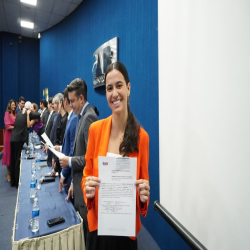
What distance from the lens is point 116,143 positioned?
872 millimetres

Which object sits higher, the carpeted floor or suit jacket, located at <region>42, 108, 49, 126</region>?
suit jacket, located at <region>42, 108, 49, 126</region>

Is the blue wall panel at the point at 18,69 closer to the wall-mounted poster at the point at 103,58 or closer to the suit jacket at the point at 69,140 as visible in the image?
the wall-mounted poster at the point at 103,58

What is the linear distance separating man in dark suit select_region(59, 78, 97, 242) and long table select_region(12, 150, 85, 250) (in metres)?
0.09

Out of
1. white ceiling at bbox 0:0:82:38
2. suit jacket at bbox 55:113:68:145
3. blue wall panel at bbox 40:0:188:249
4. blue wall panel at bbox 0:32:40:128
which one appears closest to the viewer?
blue wall panel at bbox 40:0:188:249

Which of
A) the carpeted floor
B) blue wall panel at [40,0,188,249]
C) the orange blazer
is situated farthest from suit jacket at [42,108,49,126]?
the orange blazer

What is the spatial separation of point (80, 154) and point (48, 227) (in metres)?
0.52

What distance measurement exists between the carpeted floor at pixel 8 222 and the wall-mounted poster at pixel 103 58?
2244 millimetres

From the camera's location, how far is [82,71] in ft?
13.4

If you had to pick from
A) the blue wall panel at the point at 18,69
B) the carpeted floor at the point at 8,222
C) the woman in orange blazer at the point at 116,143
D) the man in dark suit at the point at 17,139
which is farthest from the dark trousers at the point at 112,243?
the blue wall panel at the point at 18,69

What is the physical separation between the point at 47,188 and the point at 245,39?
5.97ft

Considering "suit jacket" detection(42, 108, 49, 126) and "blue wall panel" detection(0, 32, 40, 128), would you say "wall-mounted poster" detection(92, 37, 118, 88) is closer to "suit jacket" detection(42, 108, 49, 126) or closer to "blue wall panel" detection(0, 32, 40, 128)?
"suit jacket" detection(42, 108, 49, 126)

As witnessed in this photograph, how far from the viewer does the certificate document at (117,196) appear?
681mm

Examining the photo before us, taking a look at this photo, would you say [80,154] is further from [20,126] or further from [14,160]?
[14,160]

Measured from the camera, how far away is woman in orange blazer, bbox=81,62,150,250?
0.82 meters
